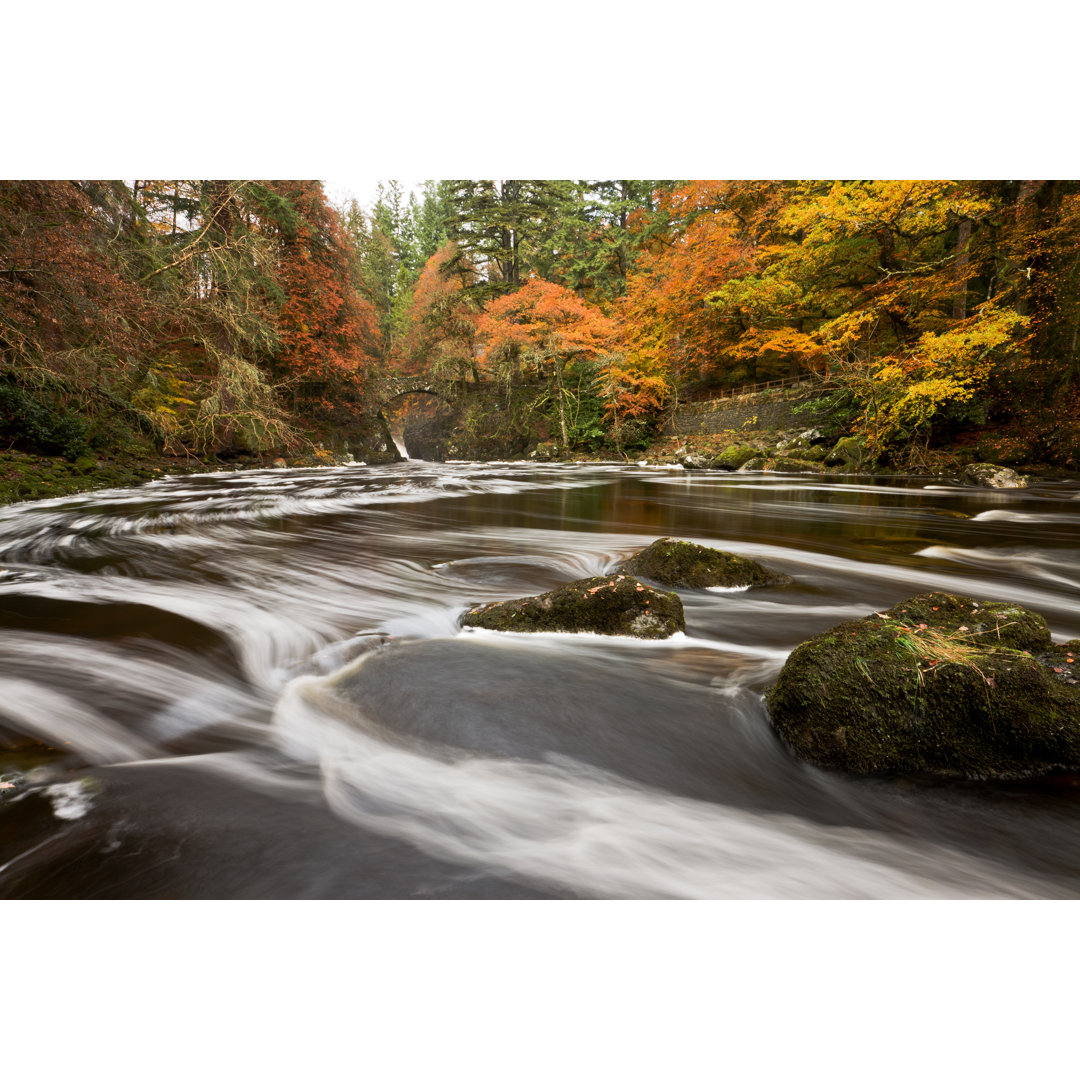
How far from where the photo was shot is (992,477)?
9.43m

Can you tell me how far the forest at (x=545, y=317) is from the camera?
293 inches

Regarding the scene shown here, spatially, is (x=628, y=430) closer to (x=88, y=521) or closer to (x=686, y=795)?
(x=88, y=521)

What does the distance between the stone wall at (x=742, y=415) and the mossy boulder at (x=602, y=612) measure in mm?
14512

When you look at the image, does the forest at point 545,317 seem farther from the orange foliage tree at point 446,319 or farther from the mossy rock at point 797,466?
the mossy rock at point 797,466

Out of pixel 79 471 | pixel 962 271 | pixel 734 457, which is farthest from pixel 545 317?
pixel 79 471

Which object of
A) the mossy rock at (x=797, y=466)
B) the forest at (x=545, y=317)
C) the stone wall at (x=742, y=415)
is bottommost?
the mossy rock at (x=797, y=466)

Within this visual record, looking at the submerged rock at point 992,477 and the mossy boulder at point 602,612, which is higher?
the mossy boulder at point 602,612

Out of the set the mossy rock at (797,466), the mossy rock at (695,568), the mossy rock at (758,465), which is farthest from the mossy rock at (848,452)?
the mossy rock at (695,568)

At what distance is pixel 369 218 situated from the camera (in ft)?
A: 94.5

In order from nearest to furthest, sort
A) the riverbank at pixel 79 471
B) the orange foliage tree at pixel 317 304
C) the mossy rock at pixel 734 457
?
1. the riverbank at pixel 79 471
2. the orange foliage tree at pixel 317 304
3. the mossy rock at pixel 734 457

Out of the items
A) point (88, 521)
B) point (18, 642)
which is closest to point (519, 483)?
point (88, 521)

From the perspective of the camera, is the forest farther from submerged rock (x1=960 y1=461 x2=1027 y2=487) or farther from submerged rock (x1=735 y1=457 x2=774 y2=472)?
submerged rock (x1=735 y1=457 x2=774 y2=472)

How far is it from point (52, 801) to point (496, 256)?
22.9 m

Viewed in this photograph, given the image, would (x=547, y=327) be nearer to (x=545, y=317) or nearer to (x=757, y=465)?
(x=545, y=317)
